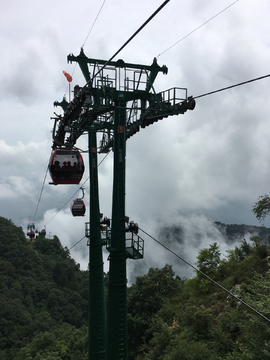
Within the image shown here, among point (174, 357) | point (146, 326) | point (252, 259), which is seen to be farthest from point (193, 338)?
point (146, 326)

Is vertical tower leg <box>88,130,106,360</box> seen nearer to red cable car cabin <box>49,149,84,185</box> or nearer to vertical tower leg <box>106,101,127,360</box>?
red cable car cabin <box>49,149,84,185</box>

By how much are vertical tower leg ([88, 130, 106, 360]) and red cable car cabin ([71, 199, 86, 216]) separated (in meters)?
1.41

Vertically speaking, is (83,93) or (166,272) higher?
(83,93)

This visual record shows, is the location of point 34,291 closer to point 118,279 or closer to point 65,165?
point 65,165

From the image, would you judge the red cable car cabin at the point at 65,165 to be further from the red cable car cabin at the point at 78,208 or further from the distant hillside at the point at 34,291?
the distant hillside at the point at 34,291

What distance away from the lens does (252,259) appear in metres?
18.5

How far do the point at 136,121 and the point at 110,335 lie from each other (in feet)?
31.0

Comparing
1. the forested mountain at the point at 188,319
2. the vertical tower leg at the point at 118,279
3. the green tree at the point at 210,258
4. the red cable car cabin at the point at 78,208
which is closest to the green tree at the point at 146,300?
the forested mountain at the point at 188,319

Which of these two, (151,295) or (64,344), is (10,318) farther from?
(151,295)

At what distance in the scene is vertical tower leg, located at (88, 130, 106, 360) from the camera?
54.6 ft

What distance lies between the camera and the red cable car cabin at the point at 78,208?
1858 centimetres

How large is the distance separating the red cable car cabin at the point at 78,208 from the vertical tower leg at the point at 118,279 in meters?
7.53

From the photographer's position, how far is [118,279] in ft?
37.0

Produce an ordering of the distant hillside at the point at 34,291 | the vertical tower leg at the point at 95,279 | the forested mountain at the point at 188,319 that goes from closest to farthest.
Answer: the forested mountain at the point at 188,319 < the vertical tower leg at the point at 95,279 < the distant hillside at the point at 34,291
